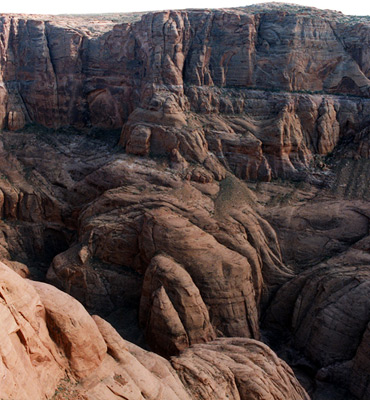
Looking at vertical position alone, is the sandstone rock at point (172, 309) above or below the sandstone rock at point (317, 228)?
below

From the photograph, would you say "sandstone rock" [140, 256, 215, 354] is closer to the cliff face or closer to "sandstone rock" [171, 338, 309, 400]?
"sandstone rock" [171, 338, 309, 400]

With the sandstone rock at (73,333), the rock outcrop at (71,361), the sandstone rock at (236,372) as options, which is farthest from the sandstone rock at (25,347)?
the sandstone rock at (236,372)

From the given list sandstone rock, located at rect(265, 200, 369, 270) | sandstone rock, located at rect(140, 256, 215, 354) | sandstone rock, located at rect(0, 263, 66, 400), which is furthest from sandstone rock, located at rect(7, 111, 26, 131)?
sandstone rock, located at rect(0, 263, 66, 400)

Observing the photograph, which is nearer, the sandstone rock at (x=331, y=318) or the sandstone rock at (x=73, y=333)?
the sandstone rock at (x=73, y=333)

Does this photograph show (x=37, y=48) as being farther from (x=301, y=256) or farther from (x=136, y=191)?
(x=301, y=256)

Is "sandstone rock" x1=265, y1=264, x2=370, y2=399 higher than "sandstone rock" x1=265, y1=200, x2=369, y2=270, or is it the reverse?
"sandstone rock" x1=265, y1=200, x2=369, y2=270

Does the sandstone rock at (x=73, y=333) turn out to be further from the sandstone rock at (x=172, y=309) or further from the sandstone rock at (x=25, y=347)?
the sandstone rock at (x=172, y=309)
